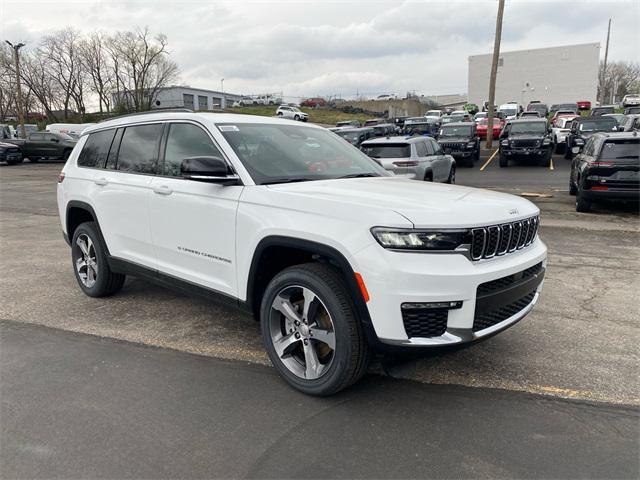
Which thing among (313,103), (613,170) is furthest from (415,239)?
(313,103)

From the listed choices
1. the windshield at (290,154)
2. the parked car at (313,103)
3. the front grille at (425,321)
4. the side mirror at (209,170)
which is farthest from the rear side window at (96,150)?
the parked car at (313,103)

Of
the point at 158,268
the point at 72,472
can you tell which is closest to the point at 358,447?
the point at 72,472

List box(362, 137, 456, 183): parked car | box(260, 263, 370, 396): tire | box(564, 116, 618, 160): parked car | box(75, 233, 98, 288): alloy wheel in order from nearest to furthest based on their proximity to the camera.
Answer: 1. box(260, 263, 370, 396): tire
2. box(75, 233, 98, 288): alloy wheel
3. box(362, 137, 456, 183): parked car
4. box(564, 116, 618, 160): parked car

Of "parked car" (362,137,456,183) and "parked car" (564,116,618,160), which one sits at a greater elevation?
"parked car" (564,116,618,160)

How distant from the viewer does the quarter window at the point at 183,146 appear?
3895 mm

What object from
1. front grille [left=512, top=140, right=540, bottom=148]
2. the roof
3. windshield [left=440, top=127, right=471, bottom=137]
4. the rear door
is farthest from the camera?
windshield [left=440, top=127, right=471, bottom=137]

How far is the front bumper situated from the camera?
2.71m

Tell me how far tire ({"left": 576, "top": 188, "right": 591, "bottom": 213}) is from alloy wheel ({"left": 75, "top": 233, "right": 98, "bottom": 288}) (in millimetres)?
9267

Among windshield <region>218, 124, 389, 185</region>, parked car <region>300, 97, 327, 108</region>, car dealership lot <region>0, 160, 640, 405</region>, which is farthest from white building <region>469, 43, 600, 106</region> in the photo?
windshield <region>218, 124, 389, 185</region>

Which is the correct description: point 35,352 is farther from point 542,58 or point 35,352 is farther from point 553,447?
point 542,58

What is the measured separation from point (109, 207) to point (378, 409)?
318cm

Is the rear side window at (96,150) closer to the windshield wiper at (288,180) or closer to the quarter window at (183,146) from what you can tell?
the quarter window at (183,146)

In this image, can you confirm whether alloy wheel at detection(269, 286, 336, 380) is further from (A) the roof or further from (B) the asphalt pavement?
(A) the roof

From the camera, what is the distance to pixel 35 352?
3992 mm
